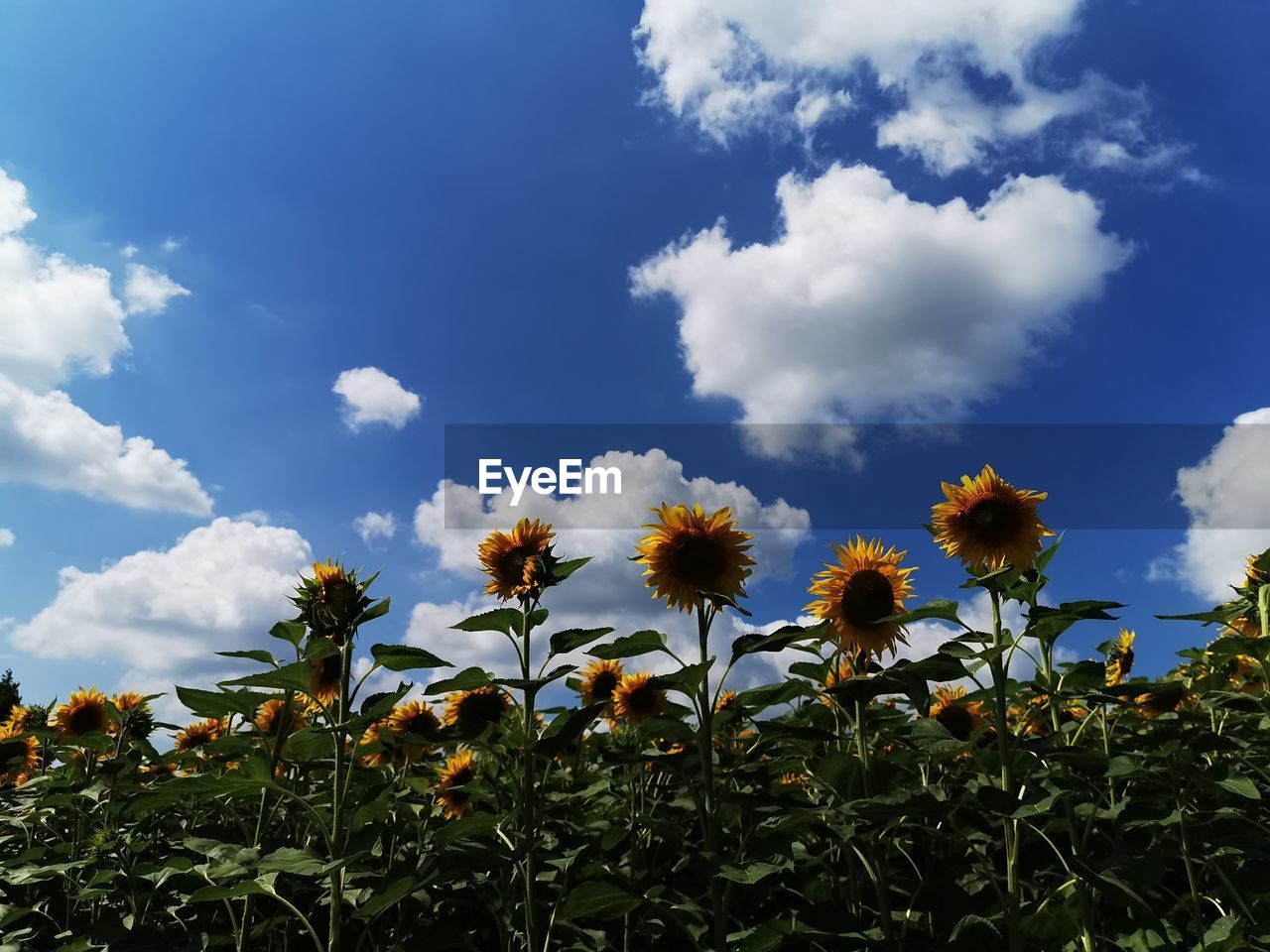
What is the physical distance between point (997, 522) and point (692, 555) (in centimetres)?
123

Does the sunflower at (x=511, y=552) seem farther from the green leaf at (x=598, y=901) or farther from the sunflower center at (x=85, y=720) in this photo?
the sunflower center at (x=85, y=720)

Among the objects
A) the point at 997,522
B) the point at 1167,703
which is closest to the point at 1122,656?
the point at 1167,703

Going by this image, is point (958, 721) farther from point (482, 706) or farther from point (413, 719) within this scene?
point (413, 719)

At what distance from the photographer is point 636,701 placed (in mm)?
5434

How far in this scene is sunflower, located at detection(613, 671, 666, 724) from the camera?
17.8ft

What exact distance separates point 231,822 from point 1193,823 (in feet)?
14.8

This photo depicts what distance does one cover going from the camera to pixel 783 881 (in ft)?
12.5

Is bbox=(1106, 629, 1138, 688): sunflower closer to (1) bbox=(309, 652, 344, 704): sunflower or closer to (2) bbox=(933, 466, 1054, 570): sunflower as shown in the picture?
(2) bbox=(933, 466, 1054, 570): sunflower

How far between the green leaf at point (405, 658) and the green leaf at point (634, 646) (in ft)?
1.69

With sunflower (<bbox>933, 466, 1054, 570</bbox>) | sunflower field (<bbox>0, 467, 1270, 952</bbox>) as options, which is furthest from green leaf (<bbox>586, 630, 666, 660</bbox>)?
sunflower (<bbox>933, 466, 1054, 570</bbox>)

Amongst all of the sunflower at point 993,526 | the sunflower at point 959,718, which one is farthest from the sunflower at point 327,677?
the sunflower at point 959,718

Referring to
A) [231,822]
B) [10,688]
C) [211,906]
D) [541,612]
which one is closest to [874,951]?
[541,612]

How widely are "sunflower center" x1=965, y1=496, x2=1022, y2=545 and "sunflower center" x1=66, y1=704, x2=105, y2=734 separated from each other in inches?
258

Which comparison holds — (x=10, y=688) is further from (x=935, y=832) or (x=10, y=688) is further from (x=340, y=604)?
(x=935, y=832)
